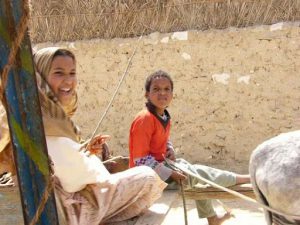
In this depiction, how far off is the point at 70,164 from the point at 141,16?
3928 mm

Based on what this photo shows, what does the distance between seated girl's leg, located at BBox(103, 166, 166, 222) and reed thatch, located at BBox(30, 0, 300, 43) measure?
11.6ft

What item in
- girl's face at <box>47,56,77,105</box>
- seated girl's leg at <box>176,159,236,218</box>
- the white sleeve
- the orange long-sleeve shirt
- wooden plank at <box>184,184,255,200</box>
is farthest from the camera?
the orange long-sleeve shirt

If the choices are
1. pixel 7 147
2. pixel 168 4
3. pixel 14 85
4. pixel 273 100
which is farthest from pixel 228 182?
pixel 168 4

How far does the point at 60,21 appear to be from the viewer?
245 inches

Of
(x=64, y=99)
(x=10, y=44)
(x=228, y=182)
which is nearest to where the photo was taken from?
(x=10, y=44)

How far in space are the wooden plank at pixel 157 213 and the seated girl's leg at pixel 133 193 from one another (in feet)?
0.15

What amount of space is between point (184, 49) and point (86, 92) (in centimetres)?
125

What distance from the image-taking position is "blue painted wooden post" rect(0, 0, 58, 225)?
135cm

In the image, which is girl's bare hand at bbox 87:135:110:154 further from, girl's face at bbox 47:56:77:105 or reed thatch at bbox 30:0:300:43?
reed thatch at bbox 30:0:300:43

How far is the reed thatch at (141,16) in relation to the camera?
5.62 m

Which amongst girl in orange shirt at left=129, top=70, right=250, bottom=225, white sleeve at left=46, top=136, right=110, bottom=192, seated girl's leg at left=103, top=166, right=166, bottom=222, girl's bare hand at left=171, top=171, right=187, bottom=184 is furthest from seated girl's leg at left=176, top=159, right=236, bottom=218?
white sleeve at left=46, top=136, right=110, bottom=192

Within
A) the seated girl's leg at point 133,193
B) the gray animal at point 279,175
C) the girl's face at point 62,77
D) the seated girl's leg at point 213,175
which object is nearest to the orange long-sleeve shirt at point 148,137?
the seated girl's leg at point 213,175

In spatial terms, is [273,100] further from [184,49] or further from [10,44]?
[10,44]

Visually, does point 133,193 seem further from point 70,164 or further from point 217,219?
point 217,219
